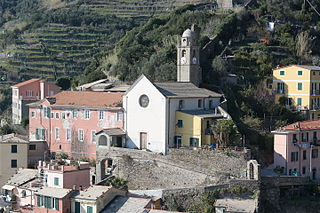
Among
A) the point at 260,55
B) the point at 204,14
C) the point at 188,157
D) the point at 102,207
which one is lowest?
the point at 102,207

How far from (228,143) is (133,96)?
29.8 ft

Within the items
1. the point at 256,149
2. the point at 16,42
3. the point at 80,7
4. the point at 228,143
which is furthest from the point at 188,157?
the point at 80,7

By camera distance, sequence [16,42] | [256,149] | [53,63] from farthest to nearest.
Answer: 1. [16,42]
2. [53,63]
3. [256,149]

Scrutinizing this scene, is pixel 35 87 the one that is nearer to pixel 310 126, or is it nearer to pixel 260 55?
pixel 260 55

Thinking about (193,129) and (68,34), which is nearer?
(193,129)

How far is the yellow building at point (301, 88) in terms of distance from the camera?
188 ft

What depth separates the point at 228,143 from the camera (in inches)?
1811

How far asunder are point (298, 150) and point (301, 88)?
42.0 ft

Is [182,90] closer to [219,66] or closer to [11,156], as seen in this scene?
[219,66]

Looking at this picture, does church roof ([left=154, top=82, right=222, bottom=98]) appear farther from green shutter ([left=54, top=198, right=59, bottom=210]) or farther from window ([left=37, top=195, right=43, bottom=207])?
window ([left=37, top=195, right=43, bottom=207])

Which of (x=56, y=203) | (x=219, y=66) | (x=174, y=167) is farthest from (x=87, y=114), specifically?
(x=219, y=66)

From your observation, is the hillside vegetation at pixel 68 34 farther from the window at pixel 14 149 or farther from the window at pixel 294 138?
the window at pixel 294 138

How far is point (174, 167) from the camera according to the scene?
45312 millimetres

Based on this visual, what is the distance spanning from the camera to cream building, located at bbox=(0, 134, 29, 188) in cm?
5350
